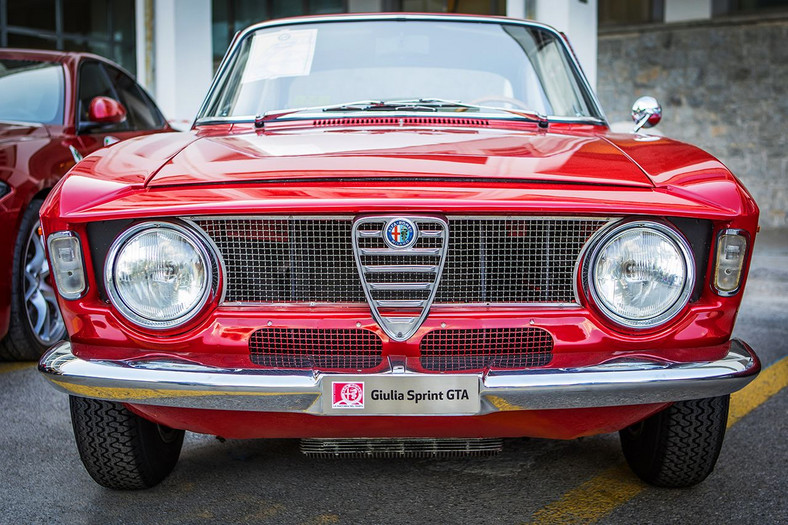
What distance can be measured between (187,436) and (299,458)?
1.66 ft

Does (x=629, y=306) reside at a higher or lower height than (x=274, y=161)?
lower

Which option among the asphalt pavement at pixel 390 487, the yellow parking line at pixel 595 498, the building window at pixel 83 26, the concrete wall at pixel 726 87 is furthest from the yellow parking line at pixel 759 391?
the building window at pixel 83 26

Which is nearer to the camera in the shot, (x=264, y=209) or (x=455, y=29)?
(x=264, y=209)

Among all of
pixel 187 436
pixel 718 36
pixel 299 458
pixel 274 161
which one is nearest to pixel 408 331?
pixel 274 161

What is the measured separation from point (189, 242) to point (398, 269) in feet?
1.68

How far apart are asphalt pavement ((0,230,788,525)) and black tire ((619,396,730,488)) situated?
69 millimetres

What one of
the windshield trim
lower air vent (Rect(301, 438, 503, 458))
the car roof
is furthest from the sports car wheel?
lower air vent (Rect(301, 438, 503, 458))

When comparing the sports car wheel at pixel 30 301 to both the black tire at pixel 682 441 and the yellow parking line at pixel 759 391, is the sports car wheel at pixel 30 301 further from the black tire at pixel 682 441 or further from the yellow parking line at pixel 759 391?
the yellow parking line at pixel 759 391

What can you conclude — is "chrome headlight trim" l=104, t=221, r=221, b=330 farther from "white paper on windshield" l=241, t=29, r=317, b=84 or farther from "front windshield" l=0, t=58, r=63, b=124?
"front windshield" l=0, t=58, r=63, b=124

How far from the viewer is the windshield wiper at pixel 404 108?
2957 mm

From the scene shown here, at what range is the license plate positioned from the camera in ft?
6.46

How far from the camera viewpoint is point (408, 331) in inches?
80.1

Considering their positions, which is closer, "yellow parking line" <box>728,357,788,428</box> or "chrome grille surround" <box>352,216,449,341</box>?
"chrome grille surround" <box>352,216,449,341</box>

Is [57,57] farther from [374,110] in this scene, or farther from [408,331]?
[408,331]
